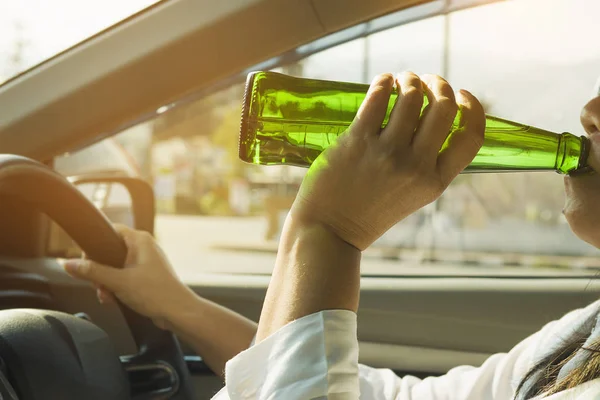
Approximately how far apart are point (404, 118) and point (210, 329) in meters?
0.71

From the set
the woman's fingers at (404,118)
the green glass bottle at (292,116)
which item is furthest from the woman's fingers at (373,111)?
the green glass bottle at (292,116)

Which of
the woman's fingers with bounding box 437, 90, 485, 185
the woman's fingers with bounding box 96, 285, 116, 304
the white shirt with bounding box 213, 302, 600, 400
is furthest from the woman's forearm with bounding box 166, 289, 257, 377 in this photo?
the woman's fingers with bounding box 437, 90, 485, 185

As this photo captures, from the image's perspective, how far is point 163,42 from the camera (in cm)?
120

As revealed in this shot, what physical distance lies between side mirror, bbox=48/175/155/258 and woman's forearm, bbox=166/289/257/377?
0.76ft

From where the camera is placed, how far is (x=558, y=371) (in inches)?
39.7

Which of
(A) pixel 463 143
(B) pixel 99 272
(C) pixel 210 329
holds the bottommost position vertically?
(C) pixel 210 329

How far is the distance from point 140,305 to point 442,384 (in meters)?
0.55

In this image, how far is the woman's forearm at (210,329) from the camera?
1246 millimetres

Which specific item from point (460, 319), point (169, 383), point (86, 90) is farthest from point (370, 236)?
point (460, 319)

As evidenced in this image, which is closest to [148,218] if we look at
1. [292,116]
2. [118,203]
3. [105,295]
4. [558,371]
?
[118,203]

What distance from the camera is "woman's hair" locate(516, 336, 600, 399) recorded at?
84cm

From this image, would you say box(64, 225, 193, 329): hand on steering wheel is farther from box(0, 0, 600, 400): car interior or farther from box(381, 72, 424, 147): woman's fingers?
box(381, 72, 424, 147): woman's fingers

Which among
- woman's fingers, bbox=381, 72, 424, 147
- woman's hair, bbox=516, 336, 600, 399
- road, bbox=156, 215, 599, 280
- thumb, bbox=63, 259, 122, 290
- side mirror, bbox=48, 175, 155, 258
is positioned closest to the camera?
woman's fingers, bbox=381, 72, 424, 147

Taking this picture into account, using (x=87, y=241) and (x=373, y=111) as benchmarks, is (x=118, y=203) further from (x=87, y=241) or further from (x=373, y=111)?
(x=373, y=111)
